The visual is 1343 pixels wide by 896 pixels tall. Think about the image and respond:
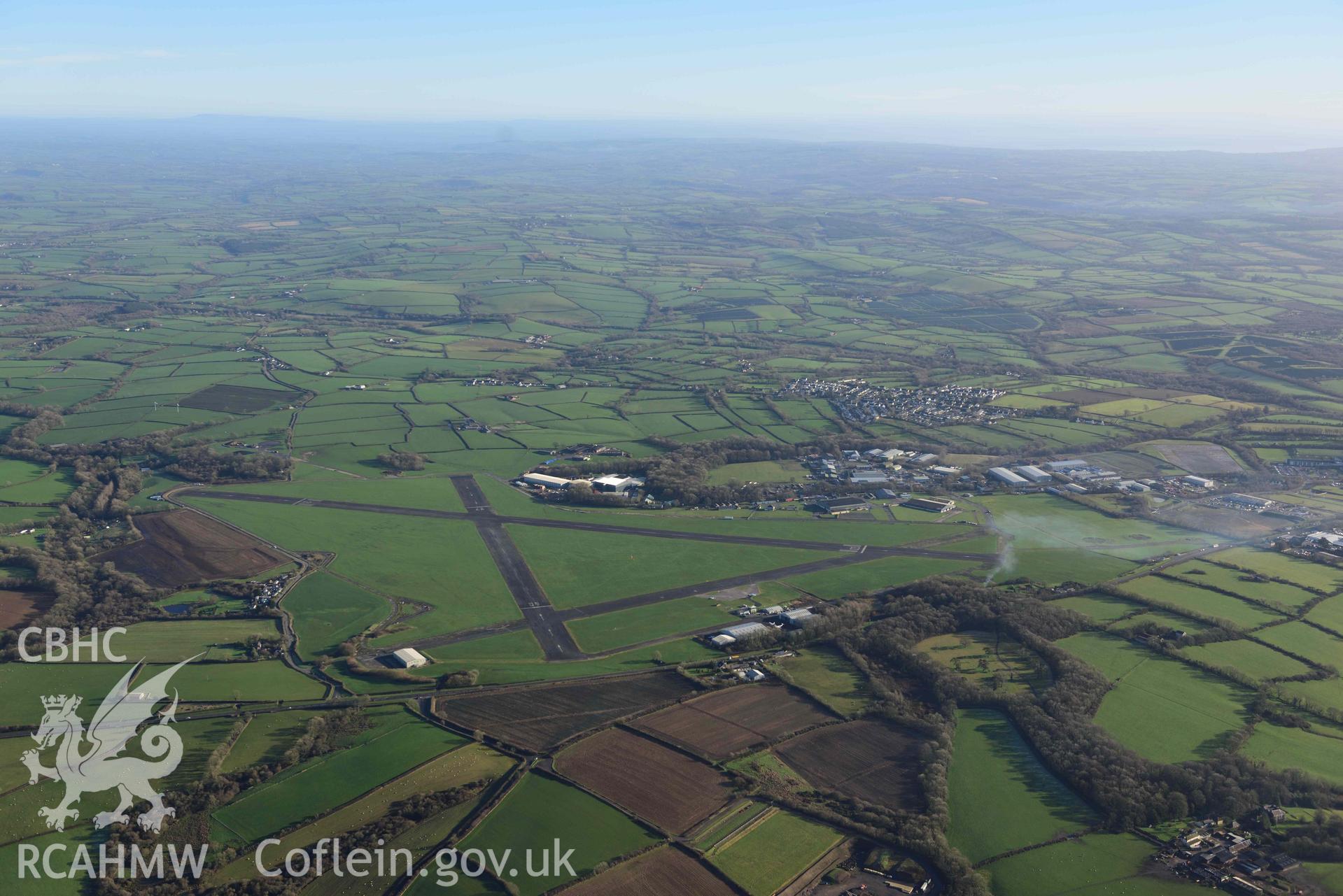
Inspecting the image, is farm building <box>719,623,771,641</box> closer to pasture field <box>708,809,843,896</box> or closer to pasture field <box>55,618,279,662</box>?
pasture field <box>708,809,843,896</box>

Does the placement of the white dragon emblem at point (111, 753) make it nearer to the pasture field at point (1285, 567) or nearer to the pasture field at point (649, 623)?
the pasture field at point (649, 623)

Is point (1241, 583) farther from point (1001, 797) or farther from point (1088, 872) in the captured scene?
point (1088, 872)

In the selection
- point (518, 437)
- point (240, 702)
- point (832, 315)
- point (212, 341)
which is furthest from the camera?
point (832, 315)

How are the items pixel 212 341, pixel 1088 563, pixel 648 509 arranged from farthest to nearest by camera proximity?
pixel 212 341 → pixel 648 509 → pixel 1088 563

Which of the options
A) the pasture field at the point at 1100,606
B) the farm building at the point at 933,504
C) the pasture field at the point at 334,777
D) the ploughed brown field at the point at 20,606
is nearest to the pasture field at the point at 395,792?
the pasture field at the point at 334,777

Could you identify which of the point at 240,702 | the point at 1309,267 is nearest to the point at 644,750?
the point at 240,702

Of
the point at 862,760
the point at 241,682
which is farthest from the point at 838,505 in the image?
the point at 241,682

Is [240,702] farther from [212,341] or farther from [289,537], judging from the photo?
[212,341]

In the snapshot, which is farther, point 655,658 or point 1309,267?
point 1309,267
